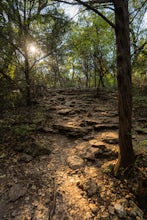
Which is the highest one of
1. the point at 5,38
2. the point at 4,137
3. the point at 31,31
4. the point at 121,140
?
the point at 31,31

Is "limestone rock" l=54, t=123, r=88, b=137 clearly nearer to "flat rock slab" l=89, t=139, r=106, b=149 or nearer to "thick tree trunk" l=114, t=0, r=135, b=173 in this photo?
"flat rock slab" l=89, t=139, r=106, b=149

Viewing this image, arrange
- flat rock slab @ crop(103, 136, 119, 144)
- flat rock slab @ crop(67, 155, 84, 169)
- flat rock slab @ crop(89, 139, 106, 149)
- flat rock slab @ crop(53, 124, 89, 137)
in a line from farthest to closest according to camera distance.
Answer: flat rock slab @ crop(53, 124, 89, 137)
flat rock slab @ crop(103, 136, 119, 144)
flat rock slab @ crop(89, 139, 106, 149)
flat rock slab @ crop(67, 155, 84, 169)

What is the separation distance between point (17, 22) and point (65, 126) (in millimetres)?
4246

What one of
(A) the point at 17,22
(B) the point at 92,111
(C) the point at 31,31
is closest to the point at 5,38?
(A) the point at 17,22

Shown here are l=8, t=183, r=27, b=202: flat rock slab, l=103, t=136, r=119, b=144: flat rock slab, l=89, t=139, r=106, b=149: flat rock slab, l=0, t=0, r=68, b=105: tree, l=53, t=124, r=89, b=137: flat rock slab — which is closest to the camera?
l=8, t=183, r=27, b=202: flat rock slab

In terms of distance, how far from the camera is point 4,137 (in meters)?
4.30

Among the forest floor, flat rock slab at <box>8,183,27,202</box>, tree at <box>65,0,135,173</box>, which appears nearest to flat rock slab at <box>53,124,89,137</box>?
the forest floor

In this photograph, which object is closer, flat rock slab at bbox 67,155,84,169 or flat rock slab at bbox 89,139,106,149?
flat rock slab at bbox 67,155,84,169

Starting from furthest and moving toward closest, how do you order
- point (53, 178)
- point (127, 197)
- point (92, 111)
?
point (92, 111) → point (53, 178) → point (127, 197)

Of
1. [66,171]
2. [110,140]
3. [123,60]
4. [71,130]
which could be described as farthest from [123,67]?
[71,130]

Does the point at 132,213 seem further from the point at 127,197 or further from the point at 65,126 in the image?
the point at 65,126

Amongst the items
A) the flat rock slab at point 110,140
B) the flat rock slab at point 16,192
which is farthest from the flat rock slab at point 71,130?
the flat rock slab at point 16,192

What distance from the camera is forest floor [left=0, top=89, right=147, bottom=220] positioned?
2.38 meters

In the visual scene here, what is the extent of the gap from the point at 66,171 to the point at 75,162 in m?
0.35
